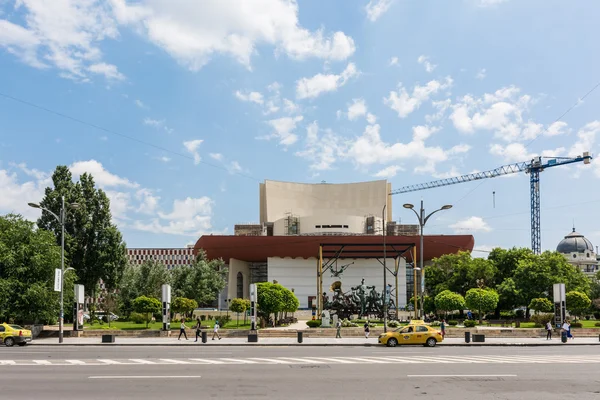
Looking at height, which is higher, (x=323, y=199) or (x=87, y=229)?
(x=323, y=199)

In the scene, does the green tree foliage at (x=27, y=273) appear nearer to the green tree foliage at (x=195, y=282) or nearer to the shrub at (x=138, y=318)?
the shrub at (x=138, y=318)

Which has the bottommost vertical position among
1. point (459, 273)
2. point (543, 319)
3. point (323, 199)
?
point (543, 319)

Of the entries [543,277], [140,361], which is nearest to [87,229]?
[140,361]

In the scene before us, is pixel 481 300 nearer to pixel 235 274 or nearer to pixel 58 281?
pixel 58 281

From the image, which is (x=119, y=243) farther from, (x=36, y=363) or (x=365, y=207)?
(x=365, y=207)

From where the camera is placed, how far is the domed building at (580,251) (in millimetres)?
143875

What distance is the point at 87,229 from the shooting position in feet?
165

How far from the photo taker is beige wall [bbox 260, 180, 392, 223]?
110 meters

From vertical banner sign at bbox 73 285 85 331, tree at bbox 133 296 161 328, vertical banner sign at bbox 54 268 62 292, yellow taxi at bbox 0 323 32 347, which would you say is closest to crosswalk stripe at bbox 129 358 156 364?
yellow taxi at bbox 0 323 32 347

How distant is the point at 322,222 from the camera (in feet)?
322

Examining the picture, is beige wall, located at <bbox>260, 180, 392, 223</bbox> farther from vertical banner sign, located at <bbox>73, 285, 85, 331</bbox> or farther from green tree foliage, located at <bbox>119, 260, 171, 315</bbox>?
vertical banner sign, located at <bbox>73, 285, 85, 331</bbox>

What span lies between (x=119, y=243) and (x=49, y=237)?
918 centimetres
